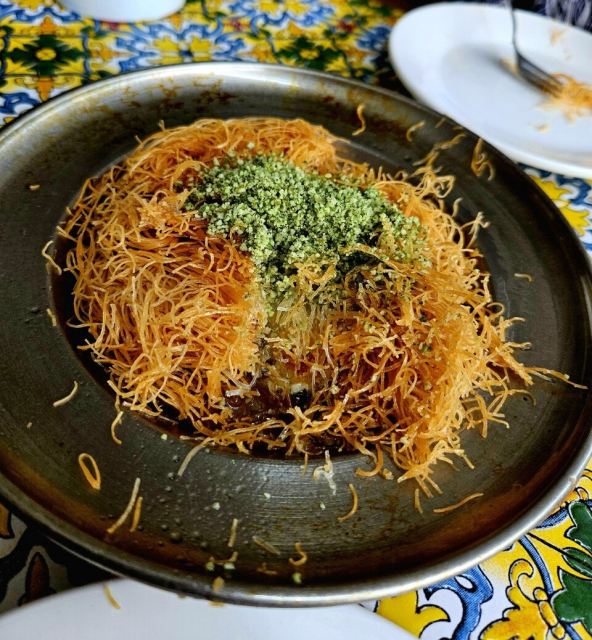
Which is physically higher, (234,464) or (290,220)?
(290,220)

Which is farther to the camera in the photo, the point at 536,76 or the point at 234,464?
the point at 536,76

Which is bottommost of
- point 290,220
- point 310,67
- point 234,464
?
point 234,464

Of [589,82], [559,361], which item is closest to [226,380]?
[559,361]

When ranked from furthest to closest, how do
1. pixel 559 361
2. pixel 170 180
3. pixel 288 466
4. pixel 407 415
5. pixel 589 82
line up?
pixel 589 82
pixel 170 180
pixel 559 361
pixel 407 415
pixel 288 466

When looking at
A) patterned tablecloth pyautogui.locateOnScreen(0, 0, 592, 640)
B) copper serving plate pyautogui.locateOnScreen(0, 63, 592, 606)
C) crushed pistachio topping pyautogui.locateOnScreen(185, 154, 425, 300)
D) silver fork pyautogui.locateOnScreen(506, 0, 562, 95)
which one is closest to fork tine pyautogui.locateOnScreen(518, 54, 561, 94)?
silver fork pyautogui.locateOnScreen(506, 0, 562, 95)

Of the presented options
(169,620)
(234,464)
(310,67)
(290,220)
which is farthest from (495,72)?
(169,620)

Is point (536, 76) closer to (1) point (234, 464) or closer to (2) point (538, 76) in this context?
(2) point (538, 76)

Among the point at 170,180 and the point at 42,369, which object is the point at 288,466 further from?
the point at 170,180
